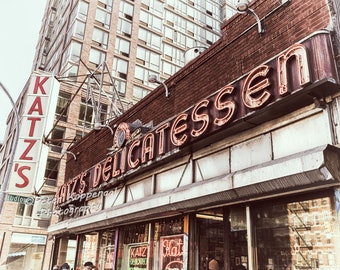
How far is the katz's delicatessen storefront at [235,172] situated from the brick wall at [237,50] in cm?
5

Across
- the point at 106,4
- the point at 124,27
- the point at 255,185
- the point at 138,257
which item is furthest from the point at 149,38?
the point at 255,185

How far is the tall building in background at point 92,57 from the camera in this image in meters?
29.9

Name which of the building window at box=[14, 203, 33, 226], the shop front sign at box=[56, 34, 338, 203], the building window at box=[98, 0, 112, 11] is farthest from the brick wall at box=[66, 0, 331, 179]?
the building window at box=[98, 0, 112, 11]

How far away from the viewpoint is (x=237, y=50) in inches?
272

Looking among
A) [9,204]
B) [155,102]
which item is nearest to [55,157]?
[9,204]

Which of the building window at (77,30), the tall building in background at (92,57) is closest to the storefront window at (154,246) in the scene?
the tall building in background at (92,57)

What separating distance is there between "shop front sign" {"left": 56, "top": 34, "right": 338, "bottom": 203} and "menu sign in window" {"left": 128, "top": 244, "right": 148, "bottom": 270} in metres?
2.07

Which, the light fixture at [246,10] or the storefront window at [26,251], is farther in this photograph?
the storefront window at [26,251]

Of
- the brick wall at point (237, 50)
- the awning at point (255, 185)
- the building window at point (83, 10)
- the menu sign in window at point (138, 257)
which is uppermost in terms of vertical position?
the building window at point (83, 10)

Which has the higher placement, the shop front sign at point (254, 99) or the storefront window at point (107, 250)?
the shop front sign at point (254, 99)

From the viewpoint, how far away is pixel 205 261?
21.6ft

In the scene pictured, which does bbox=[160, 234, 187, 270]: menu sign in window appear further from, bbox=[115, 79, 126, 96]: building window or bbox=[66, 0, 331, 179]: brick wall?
bbox=[115, 79, 126, 96]: building window

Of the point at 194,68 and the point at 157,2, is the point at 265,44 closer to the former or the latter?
the point at 194,68

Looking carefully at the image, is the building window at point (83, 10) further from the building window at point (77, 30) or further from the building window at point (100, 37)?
the building window at point (100, 37)
